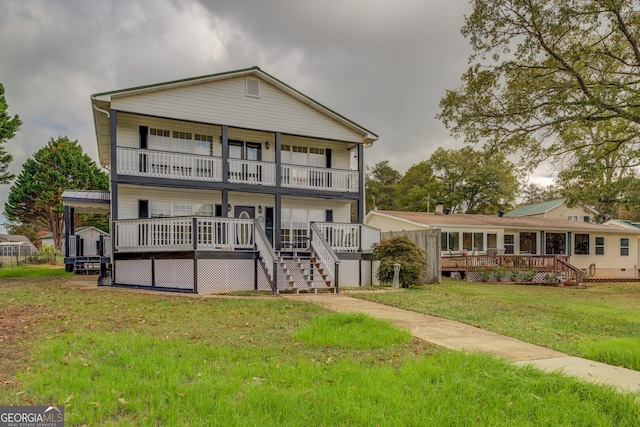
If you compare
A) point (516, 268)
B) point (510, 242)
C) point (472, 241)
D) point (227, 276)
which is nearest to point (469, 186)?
point (510, 242)

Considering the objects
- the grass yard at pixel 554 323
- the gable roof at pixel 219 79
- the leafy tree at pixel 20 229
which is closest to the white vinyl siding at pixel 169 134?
the gable roof at pixel 219 79

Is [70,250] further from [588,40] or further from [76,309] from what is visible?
[588,40]

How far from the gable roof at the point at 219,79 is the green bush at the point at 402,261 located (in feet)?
18.6

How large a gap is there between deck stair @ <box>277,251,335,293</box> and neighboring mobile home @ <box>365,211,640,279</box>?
39.6ft

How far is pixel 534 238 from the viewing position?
29266 millimetres

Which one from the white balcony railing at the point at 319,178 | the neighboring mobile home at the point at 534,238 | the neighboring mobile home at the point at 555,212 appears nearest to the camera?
the white balcony railing at the point at 319,178

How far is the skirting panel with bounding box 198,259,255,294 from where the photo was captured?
13391 mm

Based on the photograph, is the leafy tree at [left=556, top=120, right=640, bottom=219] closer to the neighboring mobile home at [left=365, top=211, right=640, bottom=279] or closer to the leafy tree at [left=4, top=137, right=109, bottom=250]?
the neighboring mobile home at [left=365, top=211, right=640, bottom=279]

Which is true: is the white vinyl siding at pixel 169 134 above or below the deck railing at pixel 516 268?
above

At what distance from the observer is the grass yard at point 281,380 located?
11.9 feet

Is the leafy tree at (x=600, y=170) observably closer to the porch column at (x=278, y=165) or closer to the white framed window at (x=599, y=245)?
the white framed window at (x=599, y=245)

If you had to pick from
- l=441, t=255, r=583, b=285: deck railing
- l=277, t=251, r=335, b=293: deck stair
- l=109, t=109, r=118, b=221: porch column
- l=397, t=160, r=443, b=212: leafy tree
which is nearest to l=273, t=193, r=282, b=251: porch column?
l=277, t=251, r=335, b=293: deck stair

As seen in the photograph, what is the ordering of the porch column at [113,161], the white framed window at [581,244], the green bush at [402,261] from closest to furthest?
the porch column at [113,161] → the green bush at [402,261] → the white framed window at [581,244]

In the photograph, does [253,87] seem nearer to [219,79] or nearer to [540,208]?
[219,79]
